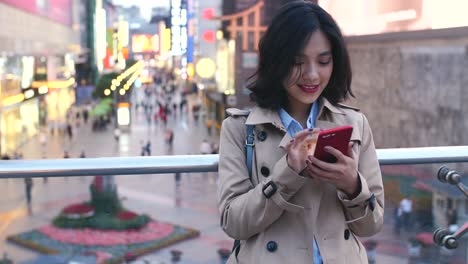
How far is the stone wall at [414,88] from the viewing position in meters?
15.0

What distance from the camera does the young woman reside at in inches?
60.7

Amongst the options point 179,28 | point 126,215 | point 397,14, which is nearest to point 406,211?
point 126,215

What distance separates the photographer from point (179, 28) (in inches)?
2376

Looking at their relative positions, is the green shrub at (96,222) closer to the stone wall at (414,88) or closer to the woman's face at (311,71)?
the woman's face at (311,71)

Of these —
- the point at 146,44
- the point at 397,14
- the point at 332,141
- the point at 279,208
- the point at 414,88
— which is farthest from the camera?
the point at 146,44

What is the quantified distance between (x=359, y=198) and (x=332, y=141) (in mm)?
201

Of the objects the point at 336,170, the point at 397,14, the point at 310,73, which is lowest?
the point at 336,170

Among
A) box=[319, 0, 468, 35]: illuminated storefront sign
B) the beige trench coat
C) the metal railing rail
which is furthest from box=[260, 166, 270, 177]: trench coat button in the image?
box=[319, 0, 468, 35]: illuminated storefront sign

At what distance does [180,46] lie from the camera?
197 feet

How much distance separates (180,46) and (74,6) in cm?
1272

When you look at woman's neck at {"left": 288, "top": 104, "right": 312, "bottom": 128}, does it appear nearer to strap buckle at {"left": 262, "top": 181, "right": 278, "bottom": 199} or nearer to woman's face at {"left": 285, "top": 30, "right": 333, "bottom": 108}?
woman's face at {"left": 285, "top": 30, "right": 333, "bottom": 108}

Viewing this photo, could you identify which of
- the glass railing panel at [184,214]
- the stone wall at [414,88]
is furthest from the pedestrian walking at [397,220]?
the stone wall at [414,88]

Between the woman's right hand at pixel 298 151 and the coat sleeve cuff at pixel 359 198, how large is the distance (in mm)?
161

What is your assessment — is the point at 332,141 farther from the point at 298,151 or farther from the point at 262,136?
the point at 262,136
